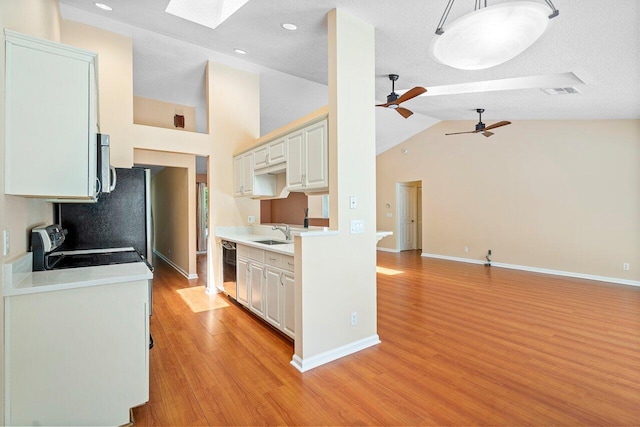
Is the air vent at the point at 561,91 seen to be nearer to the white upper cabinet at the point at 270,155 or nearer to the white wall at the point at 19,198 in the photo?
the white upper cabinet at the point at 270,155

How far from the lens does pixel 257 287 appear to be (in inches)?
135

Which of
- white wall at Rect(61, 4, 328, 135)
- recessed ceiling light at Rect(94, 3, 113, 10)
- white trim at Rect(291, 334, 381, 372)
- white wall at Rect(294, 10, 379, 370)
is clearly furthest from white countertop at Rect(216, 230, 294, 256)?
recessed ceiling light at Rect(94, 3, 113, 10)

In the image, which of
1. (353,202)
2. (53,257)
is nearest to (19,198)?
(53,257)

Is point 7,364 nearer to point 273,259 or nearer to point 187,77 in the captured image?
point 273,259

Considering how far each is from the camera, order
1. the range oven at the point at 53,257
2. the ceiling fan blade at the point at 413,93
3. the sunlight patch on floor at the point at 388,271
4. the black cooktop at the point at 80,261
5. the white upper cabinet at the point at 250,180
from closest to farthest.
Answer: the range oven at the point at 53,257
the black cooktop at the point at 80,261
the ceiling fan blade at the point at 413,93
the white upper cabinet at the point at 250,180
the sunlight patch on floor at the point at 388,271

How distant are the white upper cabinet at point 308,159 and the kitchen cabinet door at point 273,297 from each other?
906 millimetres

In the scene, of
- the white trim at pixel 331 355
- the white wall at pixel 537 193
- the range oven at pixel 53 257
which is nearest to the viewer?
the range oven at pixel 53 257

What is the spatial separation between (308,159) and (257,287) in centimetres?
149

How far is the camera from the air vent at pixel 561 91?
3.88 meters

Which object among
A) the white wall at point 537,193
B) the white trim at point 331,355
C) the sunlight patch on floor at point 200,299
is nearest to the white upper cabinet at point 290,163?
the white trim at point 331,355

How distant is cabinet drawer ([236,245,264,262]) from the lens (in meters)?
3.36

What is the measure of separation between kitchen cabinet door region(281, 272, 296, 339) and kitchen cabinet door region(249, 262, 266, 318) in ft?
1.53

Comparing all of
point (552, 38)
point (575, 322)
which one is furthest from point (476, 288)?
point (552, 38)

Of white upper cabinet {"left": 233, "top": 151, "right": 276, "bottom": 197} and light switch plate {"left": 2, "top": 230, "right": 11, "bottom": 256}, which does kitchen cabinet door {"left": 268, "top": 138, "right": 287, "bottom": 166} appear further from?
light switch plate {"left": 2, "top": 230, "right": 11, "bottom": 256}
